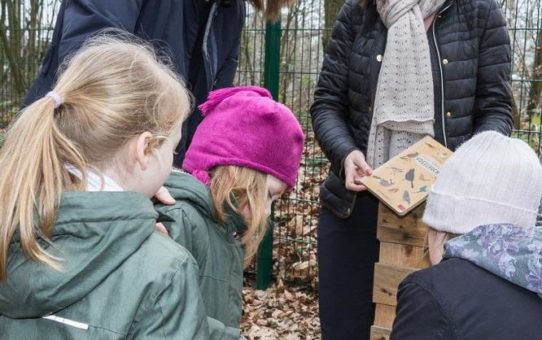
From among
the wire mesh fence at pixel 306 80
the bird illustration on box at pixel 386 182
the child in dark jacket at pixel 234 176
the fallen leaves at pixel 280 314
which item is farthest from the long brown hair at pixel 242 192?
the wire mesh fence at pixel 306 80

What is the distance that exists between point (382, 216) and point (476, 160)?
3.26 feet

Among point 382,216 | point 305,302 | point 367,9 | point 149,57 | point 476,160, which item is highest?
point 367,9

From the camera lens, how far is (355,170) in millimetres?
2713

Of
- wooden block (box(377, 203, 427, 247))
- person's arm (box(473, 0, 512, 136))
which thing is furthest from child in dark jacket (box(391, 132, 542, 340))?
person's arm (box(473, 0, 512, 136))

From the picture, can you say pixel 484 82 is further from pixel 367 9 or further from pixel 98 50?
pixel 98 50

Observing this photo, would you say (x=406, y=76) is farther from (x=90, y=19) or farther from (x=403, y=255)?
(x=90, y=19)

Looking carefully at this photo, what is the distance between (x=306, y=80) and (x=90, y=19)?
294 cm

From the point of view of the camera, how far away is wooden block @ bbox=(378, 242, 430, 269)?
2738 mm

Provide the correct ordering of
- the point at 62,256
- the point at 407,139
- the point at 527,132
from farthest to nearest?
the point at 527,132, the point at 407,139, the point at 62,256

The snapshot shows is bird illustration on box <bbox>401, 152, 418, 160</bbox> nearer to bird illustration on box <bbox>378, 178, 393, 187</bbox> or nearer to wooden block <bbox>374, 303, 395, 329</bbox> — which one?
bird illustration on box <bbox>378, 178, 393, 187</bbox>

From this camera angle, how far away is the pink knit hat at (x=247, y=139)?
2186 mm

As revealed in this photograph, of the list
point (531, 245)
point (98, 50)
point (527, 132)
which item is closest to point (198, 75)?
point (98, 50)

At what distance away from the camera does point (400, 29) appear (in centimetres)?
269

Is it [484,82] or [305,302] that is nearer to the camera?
[484,82]
